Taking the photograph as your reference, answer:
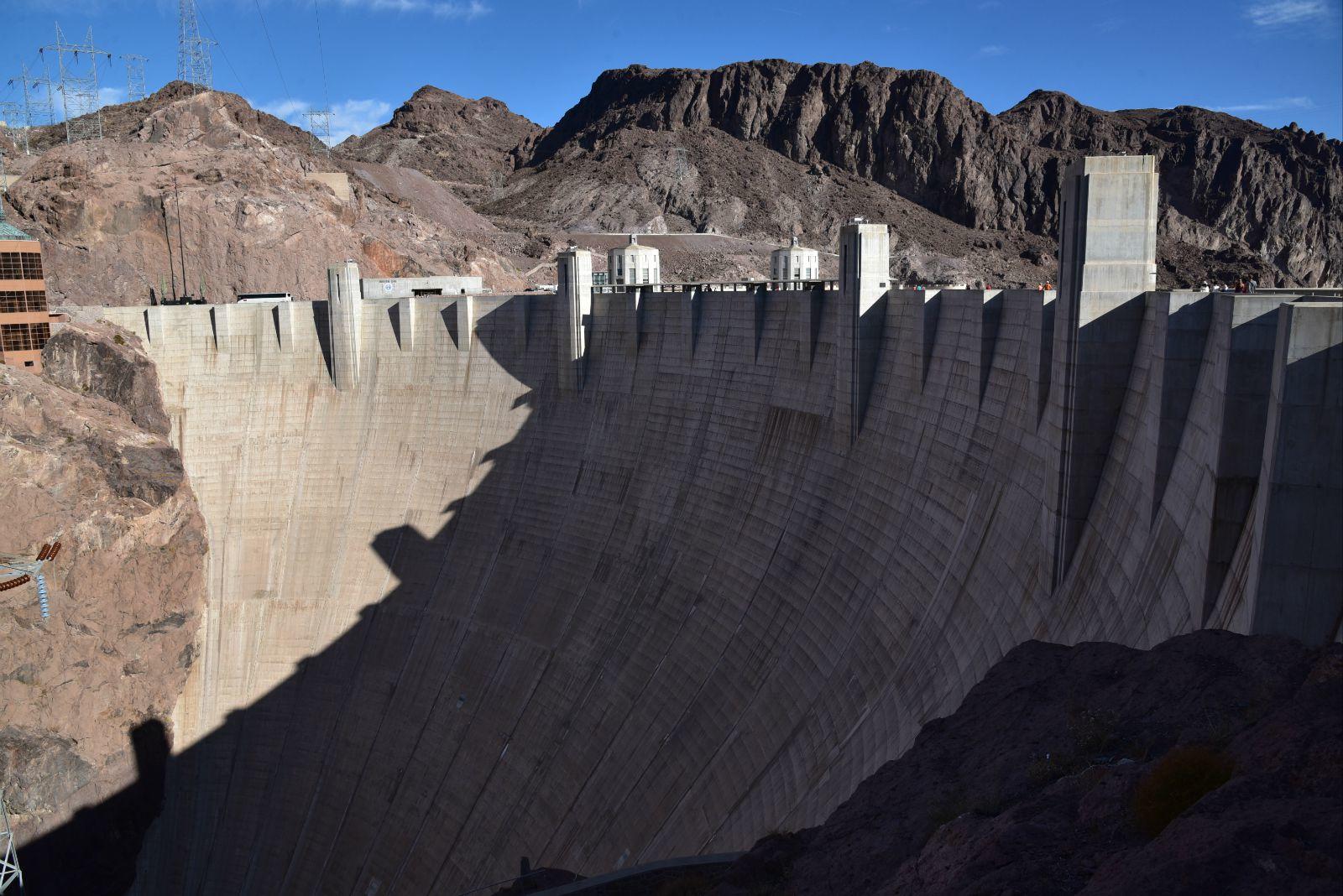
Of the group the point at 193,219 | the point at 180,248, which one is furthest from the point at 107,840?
the point at 193,219

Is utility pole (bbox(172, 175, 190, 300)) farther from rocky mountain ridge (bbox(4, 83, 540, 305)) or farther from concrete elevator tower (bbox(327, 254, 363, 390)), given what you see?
concrete elevator tower (bbox(327, 254, 363, 390))

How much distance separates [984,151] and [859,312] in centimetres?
9751

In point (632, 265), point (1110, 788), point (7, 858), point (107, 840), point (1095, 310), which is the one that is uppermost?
point (632, 265)

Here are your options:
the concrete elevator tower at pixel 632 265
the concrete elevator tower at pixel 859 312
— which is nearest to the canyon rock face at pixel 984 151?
the concrete elevator tower at pixel 632 265

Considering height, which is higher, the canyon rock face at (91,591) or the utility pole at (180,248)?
the utility pole at (180,248)

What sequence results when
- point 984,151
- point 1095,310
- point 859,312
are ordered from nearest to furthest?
point 1095,310, point 859,312, point 984,151

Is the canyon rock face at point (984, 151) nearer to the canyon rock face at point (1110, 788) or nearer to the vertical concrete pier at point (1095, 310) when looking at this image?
the vertical concrete pier at point (1095, 310)

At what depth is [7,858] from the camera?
26.6 metres

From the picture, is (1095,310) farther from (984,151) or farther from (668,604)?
(984,151)

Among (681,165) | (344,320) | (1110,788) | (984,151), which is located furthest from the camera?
(984,151)

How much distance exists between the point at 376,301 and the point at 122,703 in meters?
16.3

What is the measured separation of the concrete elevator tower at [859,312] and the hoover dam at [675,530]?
0.09 m

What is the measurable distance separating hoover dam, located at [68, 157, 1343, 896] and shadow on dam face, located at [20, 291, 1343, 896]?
9 centimetres

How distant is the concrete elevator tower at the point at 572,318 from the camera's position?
104 ft
